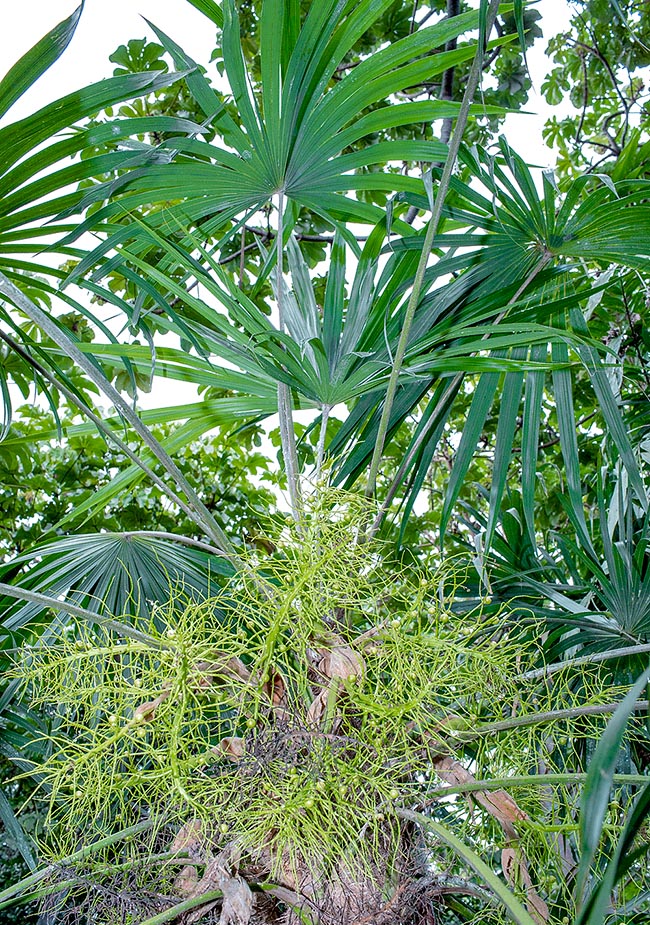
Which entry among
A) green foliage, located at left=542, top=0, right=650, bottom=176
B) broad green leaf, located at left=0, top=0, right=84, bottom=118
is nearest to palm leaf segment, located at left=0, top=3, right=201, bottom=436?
broad green leaf, located at left=0, top=0, right=84, bottom=118

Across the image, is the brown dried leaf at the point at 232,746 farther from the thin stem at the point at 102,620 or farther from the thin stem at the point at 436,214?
the thin stem at the point at 436,214

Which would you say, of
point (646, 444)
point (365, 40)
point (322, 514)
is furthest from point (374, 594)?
point (365, 40)

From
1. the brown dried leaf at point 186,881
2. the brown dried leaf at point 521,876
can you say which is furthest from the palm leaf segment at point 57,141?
the brown dried leaf at point 521,876

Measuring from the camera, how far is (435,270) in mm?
1291

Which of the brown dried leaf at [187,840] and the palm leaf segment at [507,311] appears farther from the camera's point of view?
the palm leaf segment at [507,311]

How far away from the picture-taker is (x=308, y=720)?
850 mm

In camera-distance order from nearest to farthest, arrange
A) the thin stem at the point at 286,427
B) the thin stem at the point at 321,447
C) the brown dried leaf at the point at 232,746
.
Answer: the brown dried leaf at the point at 232,746 → the thin stem at the point at 321,447 → the thin stem at the point at 286,427

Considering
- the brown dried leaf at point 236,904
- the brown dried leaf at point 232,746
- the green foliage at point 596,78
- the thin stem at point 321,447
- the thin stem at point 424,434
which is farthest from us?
the green foliage at point 596,78

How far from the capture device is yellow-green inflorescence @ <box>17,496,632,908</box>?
2.47 feet

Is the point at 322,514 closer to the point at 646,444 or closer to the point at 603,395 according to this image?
the point at 603,395

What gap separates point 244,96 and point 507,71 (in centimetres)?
160

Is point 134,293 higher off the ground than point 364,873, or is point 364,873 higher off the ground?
point 134,293

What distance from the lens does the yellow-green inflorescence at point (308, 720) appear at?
75 cm

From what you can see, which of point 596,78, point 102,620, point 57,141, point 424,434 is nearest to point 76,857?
point 102,620
